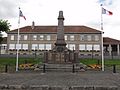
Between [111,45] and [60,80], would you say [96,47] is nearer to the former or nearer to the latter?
[111,45]


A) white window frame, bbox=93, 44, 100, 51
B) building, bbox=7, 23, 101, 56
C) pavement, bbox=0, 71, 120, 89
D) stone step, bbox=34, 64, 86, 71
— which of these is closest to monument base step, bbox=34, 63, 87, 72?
stone step, bbox=34, 64, 86, 71

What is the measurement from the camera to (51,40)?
8144 centimetres

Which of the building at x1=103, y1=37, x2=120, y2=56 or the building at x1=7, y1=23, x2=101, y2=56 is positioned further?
the building at x1=7, y1=23, x2=101, y2=56

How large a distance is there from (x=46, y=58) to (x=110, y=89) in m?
16.6

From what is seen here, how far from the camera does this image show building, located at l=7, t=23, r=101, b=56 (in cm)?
8019

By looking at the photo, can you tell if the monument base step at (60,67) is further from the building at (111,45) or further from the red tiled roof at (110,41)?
the red tiled roof at (110,41)

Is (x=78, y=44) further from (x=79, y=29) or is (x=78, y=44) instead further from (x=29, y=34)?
(x=29, y=34)

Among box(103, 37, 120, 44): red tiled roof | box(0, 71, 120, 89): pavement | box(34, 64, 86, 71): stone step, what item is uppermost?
box(103, 37, 120, 44): red tiled roof

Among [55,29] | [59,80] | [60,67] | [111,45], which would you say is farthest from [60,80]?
[55,29]

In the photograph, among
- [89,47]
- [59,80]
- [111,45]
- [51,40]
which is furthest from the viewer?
[51,40]

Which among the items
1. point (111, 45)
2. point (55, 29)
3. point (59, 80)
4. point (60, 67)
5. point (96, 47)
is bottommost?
point (59, 80)

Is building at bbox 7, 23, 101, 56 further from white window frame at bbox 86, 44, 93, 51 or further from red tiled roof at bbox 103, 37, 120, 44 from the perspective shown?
red tiled roof at bbox 103, 37, 120, 44

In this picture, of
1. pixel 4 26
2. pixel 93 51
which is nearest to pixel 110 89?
pixel 4 26

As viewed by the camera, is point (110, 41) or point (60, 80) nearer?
point (60, 80)
